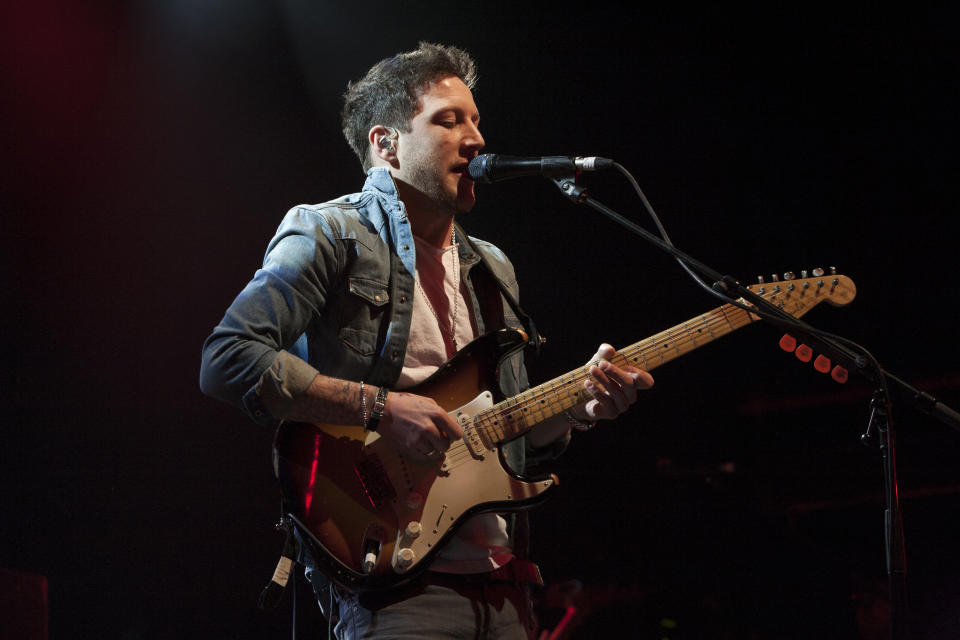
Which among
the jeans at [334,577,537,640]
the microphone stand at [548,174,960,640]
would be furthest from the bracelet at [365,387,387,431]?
the microphone stand at [548,174,960,640]

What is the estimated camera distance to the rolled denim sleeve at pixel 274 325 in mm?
2070

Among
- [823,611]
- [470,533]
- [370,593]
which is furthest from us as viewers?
[823,611]

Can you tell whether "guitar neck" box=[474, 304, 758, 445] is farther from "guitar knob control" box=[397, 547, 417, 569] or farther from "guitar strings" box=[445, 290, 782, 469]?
"guitar knob control" box=[397, 547, 417, 569]

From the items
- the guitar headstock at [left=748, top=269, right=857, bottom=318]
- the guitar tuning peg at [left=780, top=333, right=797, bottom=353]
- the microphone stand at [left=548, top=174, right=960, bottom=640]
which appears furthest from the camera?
the guitar headstock at [left=748, top=269, right=857, bottom=318]

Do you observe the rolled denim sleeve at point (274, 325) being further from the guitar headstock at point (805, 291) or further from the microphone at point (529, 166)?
the guitar headstock at point (805, 291)

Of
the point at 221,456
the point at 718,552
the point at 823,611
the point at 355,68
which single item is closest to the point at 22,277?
the point at 221,456

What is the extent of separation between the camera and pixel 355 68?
181 inches

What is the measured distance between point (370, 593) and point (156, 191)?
306 centimetres

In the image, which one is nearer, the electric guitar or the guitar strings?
the electric guitar

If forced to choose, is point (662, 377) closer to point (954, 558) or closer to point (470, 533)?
point (954, 558)

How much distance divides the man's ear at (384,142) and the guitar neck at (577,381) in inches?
43.7

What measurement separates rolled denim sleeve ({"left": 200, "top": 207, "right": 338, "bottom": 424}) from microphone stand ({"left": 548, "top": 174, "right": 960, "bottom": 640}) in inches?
31.6

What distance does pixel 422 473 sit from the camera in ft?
7.32

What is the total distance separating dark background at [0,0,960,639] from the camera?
4047mm
